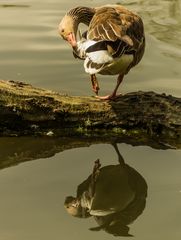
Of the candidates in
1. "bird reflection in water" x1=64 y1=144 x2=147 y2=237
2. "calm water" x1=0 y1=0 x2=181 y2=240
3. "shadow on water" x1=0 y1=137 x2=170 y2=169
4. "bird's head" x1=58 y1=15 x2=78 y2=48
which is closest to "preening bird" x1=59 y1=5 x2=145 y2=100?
"bird's head" x1=58 y1=15 x2=78 y2=48

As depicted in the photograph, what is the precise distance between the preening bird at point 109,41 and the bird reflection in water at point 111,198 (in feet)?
2.82

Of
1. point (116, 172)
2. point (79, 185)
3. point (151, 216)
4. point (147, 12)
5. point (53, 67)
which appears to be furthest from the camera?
point (147, 12)

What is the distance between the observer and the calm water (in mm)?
4449

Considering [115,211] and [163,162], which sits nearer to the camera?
[115,211]

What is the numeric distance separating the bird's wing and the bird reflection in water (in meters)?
1.16

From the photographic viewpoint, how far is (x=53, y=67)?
25.7 feet

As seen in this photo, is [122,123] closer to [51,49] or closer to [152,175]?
[152,175]

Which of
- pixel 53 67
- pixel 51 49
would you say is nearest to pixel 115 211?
pixel 53 67

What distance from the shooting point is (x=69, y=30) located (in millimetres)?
6254

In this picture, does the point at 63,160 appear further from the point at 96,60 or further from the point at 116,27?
the point at 116,27

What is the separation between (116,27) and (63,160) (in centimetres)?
133

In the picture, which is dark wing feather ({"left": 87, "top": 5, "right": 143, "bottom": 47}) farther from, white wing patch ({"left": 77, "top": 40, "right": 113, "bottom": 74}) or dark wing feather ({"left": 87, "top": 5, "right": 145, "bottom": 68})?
white wing patch ({"left": 77, "top": 40, "right": 113, "bottom": 74})

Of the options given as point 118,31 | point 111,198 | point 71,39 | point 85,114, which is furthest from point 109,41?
point 111,198

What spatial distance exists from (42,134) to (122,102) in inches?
33.0
